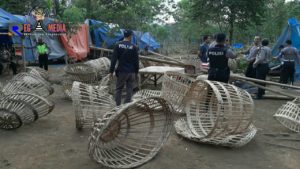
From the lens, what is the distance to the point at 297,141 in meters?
6.04

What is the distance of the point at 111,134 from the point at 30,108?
1885mm

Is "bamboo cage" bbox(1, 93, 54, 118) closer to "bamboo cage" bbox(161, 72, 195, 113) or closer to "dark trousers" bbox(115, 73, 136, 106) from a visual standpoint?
"dark trousers" bbox(115, 73, 136, 106)

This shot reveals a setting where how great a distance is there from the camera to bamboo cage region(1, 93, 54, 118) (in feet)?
20.8

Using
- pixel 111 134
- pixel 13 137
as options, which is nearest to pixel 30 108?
pixel 13 137

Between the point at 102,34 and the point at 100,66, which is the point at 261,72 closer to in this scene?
the point at 100,66

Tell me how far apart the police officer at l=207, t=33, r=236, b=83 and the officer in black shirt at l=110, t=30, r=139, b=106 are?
→ 1532 millimetres

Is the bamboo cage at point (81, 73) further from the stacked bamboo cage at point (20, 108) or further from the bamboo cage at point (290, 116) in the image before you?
the bamboo cage at point (290, 116)

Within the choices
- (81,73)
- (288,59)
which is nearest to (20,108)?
(81,73)

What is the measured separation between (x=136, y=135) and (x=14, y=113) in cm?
216

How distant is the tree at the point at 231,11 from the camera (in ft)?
54.4

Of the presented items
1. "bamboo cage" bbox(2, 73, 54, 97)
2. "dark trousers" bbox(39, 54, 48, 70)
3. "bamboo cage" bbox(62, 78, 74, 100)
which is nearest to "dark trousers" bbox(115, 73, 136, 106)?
"bamboo cage" bbox(2, 73, 54, 97)

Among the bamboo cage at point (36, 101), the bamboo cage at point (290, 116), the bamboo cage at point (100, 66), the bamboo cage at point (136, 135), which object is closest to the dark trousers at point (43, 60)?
the bamboo cage at point (100, 66)

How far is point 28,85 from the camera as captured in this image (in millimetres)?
8102

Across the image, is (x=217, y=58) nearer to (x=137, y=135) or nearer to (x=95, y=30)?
(x=137, y=135)
